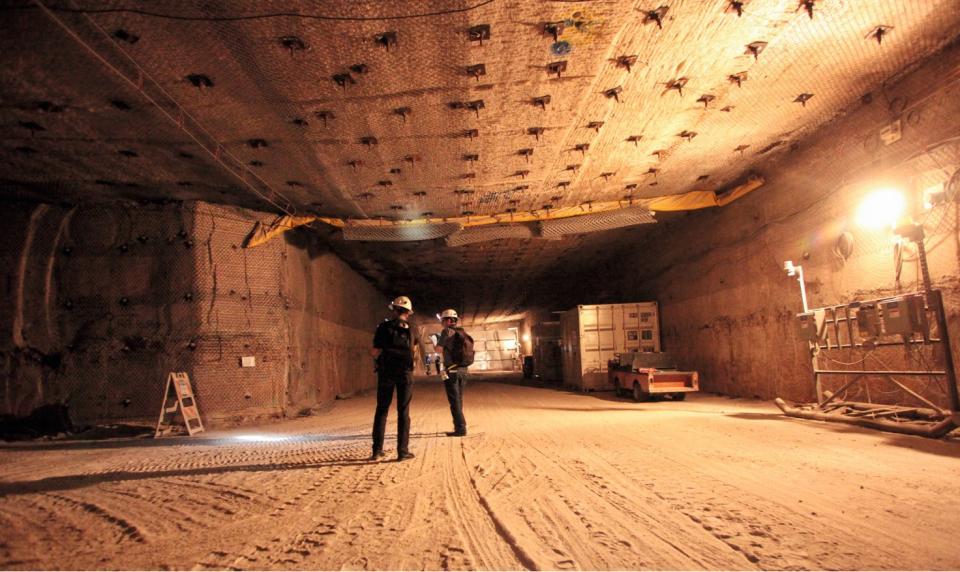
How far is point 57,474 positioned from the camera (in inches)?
225

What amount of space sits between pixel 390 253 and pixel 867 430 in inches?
521

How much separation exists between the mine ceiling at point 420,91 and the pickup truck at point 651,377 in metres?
4.57

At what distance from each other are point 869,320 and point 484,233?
8.07 meters

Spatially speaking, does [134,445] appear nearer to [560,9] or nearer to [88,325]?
[88,325]

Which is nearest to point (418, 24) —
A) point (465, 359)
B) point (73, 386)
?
point (465, 359)

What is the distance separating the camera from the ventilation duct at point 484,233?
492 inches

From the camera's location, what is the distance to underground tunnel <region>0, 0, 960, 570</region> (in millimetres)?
3508

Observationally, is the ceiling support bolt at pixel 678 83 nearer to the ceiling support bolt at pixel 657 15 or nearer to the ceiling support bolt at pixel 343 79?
the ceiling support bolt at pixel 657 15

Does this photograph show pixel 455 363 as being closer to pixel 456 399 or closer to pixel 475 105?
pixel 456 399

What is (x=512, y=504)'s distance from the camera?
377 cm

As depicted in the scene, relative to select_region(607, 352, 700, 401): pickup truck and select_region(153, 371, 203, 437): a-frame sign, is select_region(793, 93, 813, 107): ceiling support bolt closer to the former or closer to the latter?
select_region(607, 352, 700, 401): pickup truck

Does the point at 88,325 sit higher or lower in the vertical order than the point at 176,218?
lower

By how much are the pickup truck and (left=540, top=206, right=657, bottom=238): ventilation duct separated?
3459 mm

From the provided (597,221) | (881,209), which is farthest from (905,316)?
(597,221)
